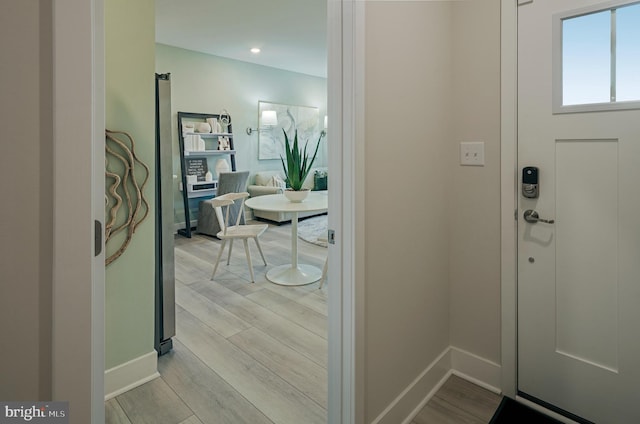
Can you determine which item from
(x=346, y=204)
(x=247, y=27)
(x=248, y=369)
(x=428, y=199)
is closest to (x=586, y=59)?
(x=428, y=199)

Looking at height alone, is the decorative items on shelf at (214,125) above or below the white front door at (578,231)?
above

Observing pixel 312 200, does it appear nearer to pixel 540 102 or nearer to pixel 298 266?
pixel 298 266

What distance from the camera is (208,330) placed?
2.49 metres

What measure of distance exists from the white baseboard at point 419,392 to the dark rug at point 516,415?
0.97ft

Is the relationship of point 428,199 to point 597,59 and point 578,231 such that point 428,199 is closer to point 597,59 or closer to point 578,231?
point 578,231

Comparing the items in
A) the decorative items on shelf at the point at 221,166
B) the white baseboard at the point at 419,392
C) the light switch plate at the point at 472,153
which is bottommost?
the white baseboard at the point at 419,392

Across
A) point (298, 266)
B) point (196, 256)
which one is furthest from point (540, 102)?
point (196, 256)

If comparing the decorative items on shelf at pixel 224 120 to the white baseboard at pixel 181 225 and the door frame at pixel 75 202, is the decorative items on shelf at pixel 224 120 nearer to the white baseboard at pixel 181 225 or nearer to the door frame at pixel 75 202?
the white baseboard at pixel 181 225

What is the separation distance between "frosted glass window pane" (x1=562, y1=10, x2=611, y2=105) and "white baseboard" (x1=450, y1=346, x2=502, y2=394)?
52.2 inches

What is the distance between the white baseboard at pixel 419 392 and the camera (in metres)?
1.55

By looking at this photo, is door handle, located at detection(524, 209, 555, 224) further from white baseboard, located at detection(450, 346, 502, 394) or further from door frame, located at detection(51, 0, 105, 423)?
door frame, located at detection(51, 0, 105, 423)

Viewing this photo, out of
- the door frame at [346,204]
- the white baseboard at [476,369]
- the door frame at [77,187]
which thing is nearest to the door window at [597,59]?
the door frame at [346,204]

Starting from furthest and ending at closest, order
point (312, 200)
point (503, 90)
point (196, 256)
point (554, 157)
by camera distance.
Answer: point (196, 256) < point (312, 200) < point (503, 90) < point (554, 157)

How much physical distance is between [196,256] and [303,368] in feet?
8.42
